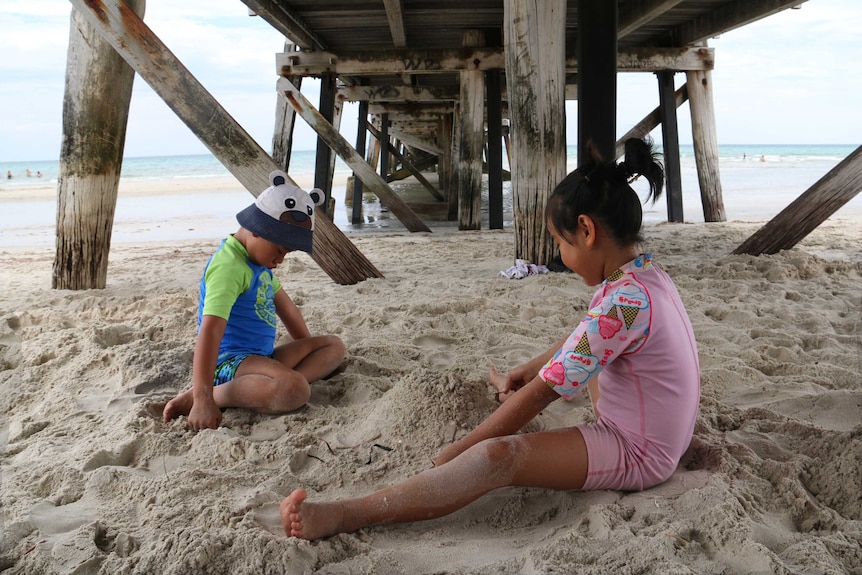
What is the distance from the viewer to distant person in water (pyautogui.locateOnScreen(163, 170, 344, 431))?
263 cm

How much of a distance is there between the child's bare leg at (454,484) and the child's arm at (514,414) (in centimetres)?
7

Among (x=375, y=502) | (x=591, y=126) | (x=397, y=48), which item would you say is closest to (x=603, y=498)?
(x=375, y=502)

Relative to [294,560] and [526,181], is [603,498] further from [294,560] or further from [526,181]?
[526,181]

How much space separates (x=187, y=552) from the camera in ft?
5.71

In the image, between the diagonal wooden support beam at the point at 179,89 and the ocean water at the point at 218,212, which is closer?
the diagonal wooden support beam at the point at 179,89

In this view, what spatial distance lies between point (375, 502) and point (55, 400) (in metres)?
1.77

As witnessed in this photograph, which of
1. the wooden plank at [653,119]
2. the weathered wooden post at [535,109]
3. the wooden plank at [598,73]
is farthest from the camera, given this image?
the wooden plank at [653,119]

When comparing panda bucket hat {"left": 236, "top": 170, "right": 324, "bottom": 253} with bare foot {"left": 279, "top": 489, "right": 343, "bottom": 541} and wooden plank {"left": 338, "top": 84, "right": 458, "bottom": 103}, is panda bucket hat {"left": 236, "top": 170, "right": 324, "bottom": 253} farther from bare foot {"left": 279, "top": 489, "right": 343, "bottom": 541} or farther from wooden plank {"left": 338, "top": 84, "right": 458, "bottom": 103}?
wooden plank {"left": 338, "top": 84, "right": 458, "bottom": 103}

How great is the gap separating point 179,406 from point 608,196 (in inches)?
72.4

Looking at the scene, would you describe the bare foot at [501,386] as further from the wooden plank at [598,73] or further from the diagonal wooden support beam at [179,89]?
the wooden plank at [598,73]

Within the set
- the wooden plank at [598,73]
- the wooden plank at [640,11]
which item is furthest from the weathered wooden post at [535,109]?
the wooden plank at [640,11]

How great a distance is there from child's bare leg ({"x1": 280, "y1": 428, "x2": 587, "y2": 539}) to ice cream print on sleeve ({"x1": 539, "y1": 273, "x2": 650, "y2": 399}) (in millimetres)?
203

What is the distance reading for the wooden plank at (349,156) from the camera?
8234mm

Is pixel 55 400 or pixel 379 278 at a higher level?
pixel 379 278
